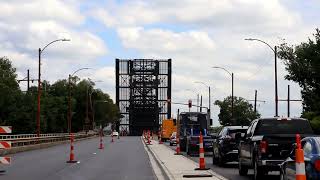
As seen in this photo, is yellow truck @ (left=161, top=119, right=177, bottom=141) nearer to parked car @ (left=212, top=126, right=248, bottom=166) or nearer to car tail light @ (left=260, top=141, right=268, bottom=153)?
parked car @ (left=212, top=126, right=248, bottom=166)

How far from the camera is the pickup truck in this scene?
18.0 metres

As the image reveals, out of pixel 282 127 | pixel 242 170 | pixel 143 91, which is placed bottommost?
pixel 242 170

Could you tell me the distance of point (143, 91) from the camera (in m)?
116

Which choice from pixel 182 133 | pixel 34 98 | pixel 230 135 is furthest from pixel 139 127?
pixel 230 135

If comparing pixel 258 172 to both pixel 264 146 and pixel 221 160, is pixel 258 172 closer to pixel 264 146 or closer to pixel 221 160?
pixel 264 146

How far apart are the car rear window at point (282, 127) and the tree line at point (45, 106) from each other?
9315 centimetres

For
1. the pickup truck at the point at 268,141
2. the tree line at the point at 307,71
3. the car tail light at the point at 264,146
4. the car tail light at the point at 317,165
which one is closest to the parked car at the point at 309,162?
the car tail light at the point at 317,165

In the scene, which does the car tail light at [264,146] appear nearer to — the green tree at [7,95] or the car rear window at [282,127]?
Result: the car rear window at [282,127]

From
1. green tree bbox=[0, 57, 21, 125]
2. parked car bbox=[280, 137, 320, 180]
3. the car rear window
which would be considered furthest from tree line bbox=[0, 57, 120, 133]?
parked car bbox=[280, 137, 320, 180]

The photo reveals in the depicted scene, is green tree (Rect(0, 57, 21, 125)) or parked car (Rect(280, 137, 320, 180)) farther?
green tree (Rect(0, 57, 21, 125))

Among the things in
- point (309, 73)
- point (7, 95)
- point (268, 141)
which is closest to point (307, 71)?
point (309, 73)

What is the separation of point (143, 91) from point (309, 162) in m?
104

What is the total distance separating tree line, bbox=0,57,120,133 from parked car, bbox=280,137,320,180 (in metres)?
98.7

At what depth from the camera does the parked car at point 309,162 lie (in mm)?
11969
